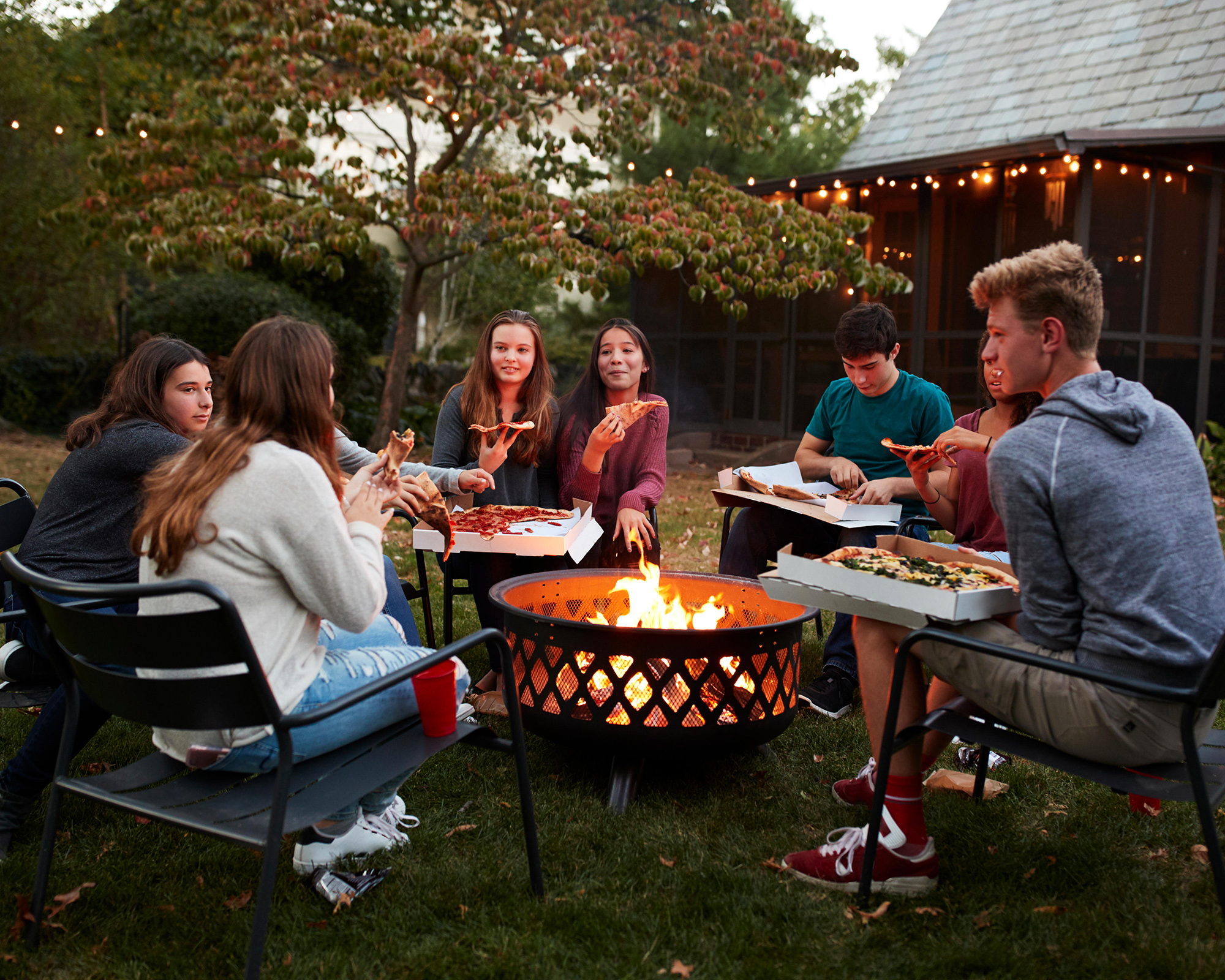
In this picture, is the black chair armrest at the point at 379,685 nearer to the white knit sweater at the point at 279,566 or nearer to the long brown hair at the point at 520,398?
the white knit sweater at the point at 279,566

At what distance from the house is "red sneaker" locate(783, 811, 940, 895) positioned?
8.46m

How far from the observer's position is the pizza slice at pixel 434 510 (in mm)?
3258

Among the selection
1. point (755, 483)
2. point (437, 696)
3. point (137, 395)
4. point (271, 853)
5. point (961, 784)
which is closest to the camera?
point (271, 853)

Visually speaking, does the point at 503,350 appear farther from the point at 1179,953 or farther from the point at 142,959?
the point at 1179,953

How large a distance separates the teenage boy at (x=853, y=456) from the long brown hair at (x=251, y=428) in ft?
8.24

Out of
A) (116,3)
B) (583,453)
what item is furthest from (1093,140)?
(116,3)

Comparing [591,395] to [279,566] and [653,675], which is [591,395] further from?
[279,566]

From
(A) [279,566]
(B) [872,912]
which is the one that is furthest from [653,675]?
(A) [279,566]

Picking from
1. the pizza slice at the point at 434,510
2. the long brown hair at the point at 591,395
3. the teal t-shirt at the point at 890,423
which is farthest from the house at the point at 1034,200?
the pizza slice at the point at 434,510

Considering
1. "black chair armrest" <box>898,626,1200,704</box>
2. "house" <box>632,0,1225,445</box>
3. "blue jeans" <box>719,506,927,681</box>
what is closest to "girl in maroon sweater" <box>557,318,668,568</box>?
"blue jeans" <box>719,506,927,681</box>

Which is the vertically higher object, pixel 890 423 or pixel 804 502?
pixel 890 423

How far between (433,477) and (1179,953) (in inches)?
118

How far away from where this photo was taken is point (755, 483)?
4.13 meters

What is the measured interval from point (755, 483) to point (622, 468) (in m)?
0.69
